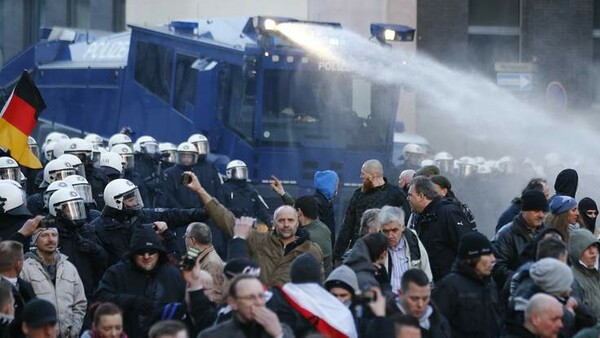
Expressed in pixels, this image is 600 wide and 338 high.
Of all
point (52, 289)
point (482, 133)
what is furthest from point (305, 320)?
point (482, 133)

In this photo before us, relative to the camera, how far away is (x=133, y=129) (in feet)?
89.5

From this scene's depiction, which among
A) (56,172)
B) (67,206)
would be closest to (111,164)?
(56,172)

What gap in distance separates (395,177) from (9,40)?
24.3m

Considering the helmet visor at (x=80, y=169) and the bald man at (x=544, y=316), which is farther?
the helmet visor at (x=80, y=169)

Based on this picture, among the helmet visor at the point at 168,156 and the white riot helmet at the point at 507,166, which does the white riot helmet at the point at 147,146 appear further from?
the white riot helmet at the point at 507,166

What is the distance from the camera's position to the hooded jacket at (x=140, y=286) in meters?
11.5

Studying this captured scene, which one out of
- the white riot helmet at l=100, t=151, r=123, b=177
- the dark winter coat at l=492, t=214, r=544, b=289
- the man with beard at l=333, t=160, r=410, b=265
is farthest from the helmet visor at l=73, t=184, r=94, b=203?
the dark winter coat at l=492, t=214, r=544, b=289

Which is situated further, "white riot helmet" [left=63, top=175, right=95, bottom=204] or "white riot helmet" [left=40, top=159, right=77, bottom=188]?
"white riot helmet" [left=40, top=159, right=77, bottom=188]

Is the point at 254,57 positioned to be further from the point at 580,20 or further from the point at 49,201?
the point at 580,20

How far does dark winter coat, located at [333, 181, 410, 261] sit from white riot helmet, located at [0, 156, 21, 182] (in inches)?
139

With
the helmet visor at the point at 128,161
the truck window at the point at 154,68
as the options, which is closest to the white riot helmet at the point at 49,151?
the helmet visor at the point at 128,161

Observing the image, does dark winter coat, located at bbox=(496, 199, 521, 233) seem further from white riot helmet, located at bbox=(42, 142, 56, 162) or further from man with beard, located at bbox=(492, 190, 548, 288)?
white riot helmet, located at bbox=(42, 142, 56, 162)

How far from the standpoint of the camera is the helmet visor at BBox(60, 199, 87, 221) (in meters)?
13.8

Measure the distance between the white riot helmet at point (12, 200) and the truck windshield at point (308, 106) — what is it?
963 centimetres
